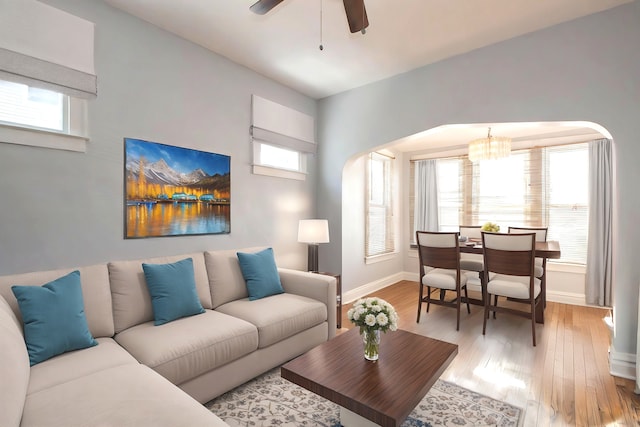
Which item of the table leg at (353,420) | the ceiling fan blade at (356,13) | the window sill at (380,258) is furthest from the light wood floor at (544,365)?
the ceiling fan blade at (356,13)

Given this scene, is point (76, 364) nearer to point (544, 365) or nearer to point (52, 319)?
point (52, 319)

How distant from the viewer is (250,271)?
9.38ft

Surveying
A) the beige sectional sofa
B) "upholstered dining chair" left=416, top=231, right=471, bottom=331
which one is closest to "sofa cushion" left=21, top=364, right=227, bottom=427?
the beige sectional sofa

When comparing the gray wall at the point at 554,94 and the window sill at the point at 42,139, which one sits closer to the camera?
the window sill at the point at 42,139

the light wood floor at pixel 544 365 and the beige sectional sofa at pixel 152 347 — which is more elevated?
the beige sectional sofa at pixel 152 347

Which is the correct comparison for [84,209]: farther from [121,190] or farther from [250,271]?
[250,271]

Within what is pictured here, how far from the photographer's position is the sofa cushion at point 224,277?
8.93 feet

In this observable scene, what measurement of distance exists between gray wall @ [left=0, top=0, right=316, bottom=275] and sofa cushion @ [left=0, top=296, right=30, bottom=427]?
82 cm

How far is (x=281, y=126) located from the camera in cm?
375

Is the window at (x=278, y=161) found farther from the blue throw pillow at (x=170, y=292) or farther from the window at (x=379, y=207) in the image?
the blue throw pillow at (x=170, y=292)

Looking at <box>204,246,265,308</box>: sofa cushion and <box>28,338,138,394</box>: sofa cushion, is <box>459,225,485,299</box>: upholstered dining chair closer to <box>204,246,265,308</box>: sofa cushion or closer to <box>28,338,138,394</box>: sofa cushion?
<box>204,246,265,308</box>: sofa cushion

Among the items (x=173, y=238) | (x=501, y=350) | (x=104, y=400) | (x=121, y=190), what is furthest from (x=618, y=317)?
(x=121, y=190)

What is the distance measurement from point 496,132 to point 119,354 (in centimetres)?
502

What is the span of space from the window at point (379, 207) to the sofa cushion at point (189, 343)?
287 centimetres
